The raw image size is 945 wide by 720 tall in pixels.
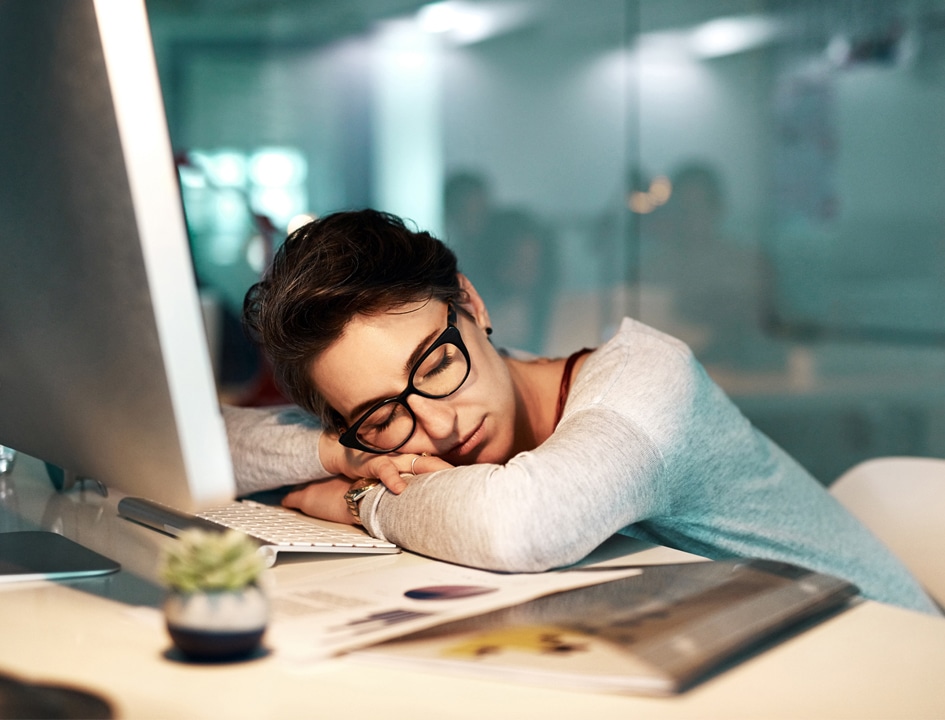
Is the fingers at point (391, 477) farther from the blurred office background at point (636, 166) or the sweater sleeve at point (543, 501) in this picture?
the blurred office background at point (636, 166)

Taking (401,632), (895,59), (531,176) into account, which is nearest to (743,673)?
(401,632)

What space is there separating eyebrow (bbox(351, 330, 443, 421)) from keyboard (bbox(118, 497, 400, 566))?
0.42ft

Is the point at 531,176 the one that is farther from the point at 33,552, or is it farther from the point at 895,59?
the point at 33,552

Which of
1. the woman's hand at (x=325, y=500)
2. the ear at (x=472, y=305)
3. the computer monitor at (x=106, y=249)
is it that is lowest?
the woman's hand at (x=325, y=500)

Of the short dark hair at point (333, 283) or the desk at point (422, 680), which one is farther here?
the short dark hair at point (333, 283)

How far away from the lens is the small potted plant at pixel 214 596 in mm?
578

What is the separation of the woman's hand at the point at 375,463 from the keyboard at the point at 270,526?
63 millimetres

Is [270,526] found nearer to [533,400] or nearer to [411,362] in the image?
[411,362]

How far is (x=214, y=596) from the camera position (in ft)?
1.92

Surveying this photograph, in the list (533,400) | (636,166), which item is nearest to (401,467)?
(533,400)

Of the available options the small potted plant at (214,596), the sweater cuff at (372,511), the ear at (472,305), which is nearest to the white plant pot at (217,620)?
the small potted plant at (214,596)

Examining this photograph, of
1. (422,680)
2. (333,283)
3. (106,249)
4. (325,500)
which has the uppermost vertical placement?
(106,249)

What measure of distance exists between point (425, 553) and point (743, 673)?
0.36 meters

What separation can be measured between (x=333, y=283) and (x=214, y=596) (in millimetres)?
516
